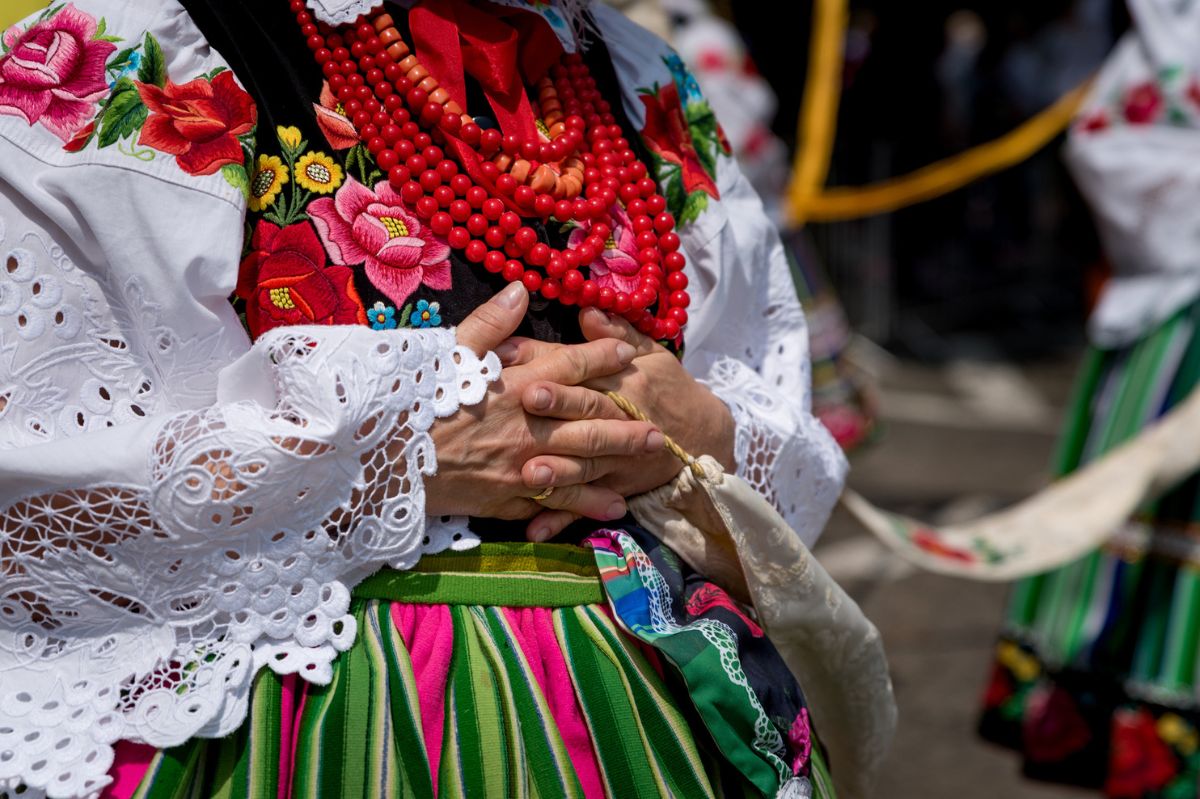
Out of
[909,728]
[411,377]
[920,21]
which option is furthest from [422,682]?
[920,21]

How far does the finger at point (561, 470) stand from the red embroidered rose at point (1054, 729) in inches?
81.9

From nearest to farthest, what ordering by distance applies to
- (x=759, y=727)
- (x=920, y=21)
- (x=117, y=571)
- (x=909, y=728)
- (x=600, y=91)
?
(x=117, y=571) < (x=759, y=727) < (x=600, y=91) < (x=909, y=728) < (x=920, y=21)

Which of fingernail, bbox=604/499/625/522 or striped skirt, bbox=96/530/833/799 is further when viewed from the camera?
fingernail, bbox=604/499/625/522

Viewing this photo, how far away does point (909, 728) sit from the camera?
3393mm

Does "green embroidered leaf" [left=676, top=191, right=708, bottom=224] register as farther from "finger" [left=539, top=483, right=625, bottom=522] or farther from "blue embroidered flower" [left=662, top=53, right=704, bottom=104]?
"finger" [left=539, top=483, right=625, bottom=522]

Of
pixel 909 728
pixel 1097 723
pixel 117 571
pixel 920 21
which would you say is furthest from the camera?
pixel 920 21

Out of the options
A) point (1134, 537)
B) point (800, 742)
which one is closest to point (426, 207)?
point (800, 742)

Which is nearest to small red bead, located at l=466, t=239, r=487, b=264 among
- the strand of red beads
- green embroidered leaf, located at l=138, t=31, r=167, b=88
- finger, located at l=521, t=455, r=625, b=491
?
the strand of red beads

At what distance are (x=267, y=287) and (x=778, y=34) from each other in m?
7.43

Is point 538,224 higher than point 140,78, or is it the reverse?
point 140,78

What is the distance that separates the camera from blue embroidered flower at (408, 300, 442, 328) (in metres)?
1.26

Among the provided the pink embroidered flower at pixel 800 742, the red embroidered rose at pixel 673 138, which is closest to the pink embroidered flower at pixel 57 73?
the red embroidered rose at pixel 673 138

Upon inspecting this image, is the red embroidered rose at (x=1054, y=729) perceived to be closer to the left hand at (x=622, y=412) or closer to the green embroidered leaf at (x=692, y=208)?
the left hand at (x=622, y=412)

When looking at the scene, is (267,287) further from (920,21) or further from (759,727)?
(920,21)
